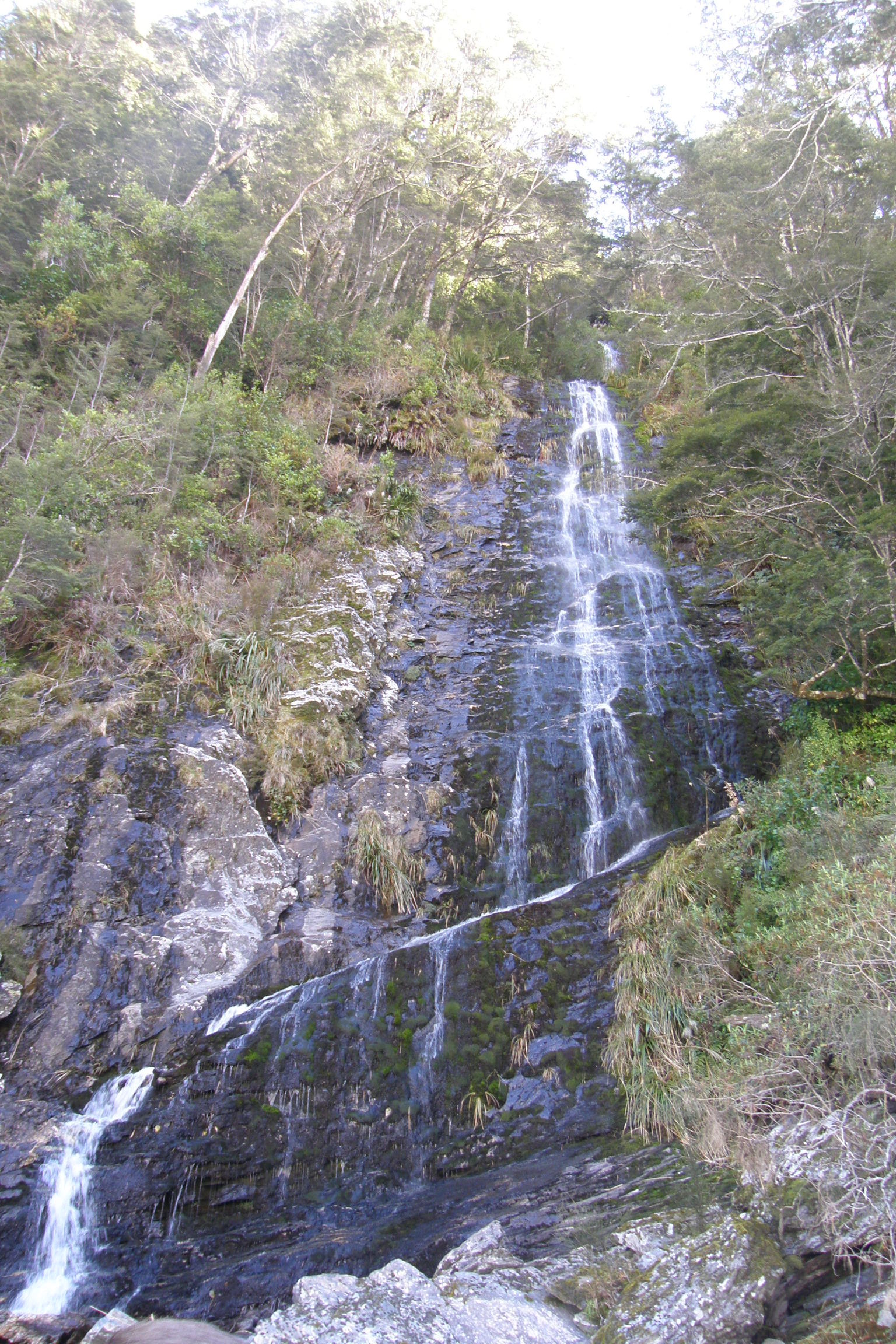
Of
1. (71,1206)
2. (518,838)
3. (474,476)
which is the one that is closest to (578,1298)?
(71,1206)

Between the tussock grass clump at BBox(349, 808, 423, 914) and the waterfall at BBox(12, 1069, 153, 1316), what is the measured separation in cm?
281

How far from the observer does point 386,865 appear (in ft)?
26.3

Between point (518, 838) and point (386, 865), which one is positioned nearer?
point (386, 865)

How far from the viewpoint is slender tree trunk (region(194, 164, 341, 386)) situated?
42.3 ft

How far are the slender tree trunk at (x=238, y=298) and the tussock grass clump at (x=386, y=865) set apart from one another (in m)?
8.13

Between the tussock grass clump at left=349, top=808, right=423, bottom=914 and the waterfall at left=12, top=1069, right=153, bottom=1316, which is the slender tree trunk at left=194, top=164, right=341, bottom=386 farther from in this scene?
the waterfall at left=12, top=1069, right=153, bottom=1316

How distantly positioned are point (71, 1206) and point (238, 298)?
13497 mm

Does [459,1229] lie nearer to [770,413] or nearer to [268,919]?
[268,919]

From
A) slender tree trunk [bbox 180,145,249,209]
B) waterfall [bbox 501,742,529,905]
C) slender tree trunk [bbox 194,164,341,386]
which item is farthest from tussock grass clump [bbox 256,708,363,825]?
slender tree trunk [bbox 180,145,249,209]

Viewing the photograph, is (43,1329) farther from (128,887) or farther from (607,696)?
(607,696)

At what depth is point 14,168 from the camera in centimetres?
1420

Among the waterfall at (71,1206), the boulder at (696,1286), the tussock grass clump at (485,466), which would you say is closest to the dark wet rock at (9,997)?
the waterfall at (71,1206)

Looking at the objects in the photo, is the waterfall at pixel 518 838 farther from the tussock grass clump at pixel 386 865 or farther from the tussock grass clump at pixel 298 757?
the tussock grass clump at pixel 298 757

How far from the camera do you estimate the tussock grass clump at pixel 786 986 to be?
4055 mm
